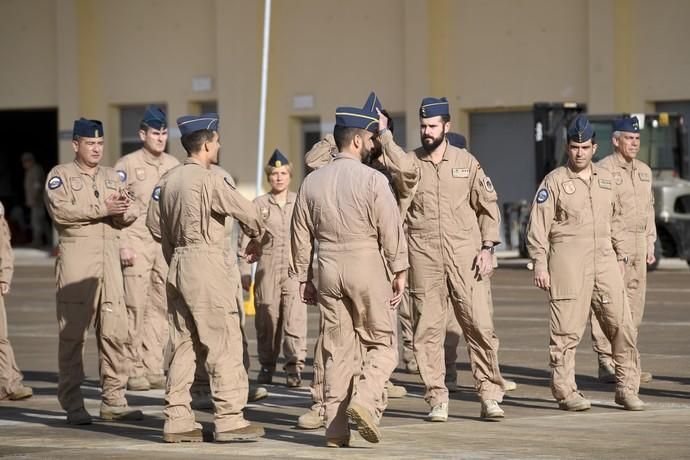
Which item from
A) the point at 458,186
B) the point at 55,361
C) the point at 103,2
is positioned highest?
the point at 103,2

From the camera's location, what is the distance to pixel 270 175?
14375mm

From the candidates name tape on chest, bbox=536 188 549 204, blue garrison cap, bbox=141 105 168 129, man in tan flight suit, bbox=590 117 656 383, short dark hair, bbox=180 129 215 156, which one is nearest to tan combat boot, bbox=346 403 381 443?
short dark hair, bbox=180 129 215 156

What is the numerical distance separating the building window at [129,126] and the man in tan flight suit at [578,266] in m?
29.1

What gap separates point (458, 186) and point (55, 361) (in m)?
6.17

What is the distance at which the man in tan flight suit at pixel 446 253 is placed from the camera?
11.5 metres

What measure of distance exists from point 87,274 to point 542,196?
344cm

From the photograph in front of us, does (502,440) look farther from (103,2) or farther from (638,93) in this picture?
(103,2)

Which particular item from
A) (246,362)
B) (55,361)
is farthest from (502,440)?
(55,361)

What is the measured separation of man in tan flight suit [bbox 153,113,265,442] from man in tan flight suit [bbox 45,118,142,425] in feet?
3.90

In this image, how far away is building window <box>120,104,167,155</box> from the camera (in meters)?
40.6

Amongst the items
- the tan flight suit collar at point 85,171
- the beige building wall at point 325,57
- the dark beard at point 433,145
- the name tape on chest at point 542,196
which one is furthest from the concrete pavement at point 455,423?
the beige building wall at point 325,57

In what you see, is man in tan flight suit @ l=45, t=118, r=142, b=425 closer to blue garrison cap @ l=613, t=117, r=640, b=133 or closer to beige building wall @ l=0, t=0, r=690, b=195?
blue garrison cap @ l=613, t=117, r=640, b=133

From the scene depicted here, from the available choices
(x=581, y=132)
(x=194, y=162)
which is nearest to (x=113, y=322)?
(x=194, y=162)

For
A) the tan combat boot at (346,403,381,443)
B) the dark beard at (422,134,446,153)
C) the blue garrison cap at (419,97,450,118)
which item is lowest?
the tan combat boot at (346,403,381,443)
